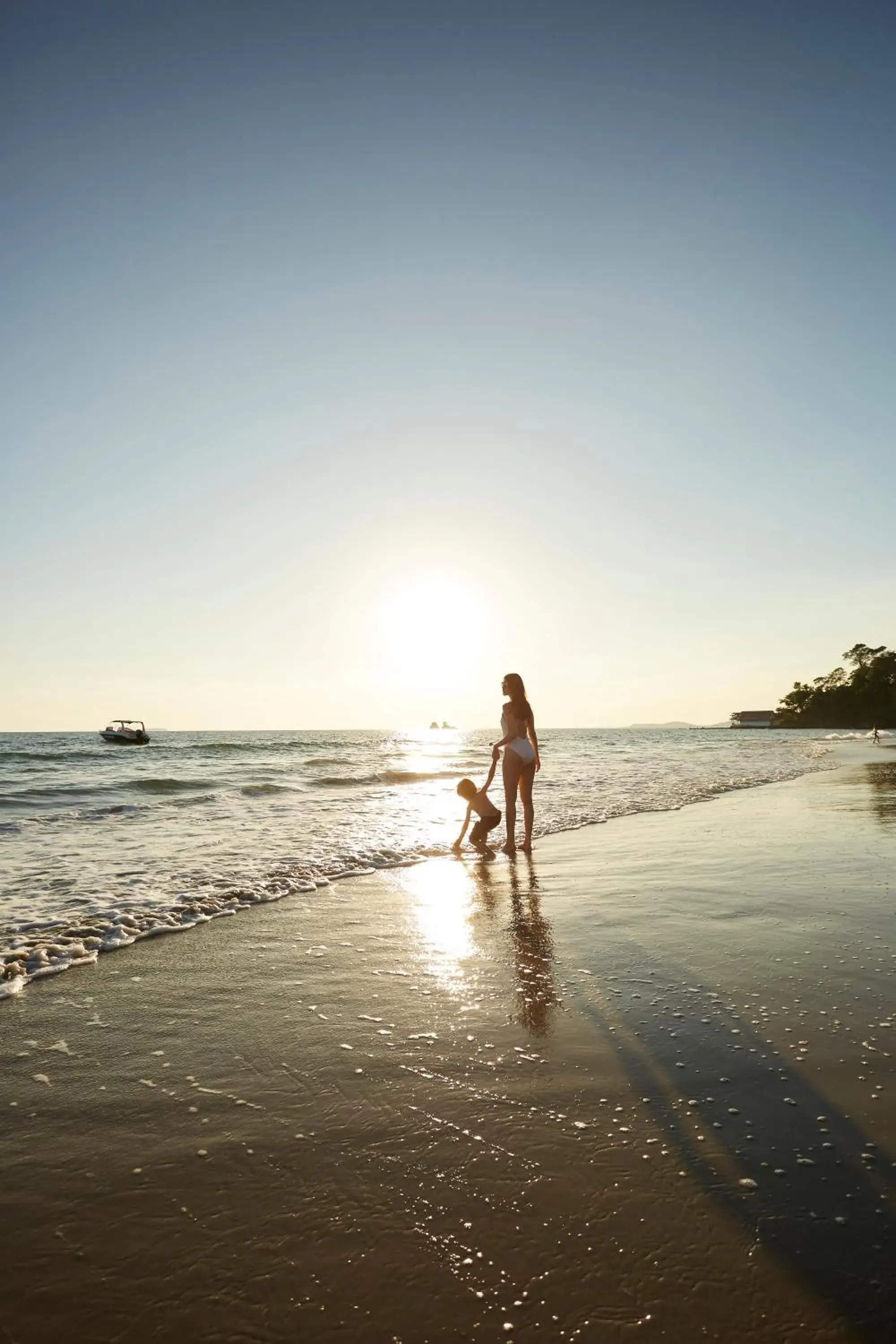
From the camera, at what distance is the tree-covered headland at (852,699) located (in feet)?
382

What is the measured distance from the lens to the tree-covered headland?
11656 centimetres

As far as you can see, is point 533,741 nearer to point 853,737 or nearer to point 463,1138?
point 463,1138

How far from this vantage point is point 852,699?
121688 mm

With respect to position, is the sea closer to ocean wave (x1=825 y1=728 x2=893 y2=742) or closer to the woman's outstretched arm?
the woman's outstretched arm

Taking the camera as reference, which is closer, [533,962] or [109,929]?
[533,962]

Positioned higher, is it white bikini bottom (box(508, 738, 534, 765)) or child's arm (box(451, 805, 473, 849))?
white bikini bottom (box(508, 738, 534, 765))

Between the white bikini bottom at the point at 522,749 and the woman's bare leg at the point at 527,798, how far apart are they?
2.8 inches

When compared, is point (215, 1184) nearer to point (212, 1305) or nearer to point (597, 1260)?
point (212, 1305)

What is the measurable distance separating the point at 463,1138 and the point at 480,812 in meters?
8.70

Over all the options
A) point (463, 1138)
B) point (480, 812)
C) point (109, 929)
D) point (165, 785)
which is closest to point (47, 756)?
point (165, 785)

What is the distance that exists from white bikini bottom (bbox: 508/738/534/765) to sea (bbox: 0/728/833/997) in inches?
65.8

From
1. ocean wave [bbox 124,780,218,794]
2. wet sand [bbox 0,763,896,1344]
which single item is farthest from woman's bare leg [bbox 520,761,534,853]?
ocean wave [bbox 124,780,218,794]

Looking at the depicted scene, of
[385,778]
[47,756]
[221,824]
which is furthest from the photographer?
[47,756]

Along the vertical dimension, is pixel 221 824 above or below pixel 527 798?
below
